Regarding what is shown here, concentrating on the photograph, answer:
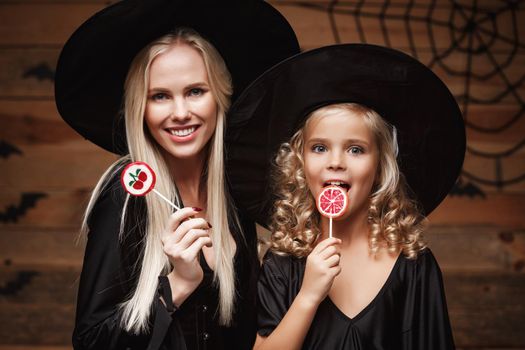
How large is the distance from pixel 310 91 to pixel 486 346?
1960mm

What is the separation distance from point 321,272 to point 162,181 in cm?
58

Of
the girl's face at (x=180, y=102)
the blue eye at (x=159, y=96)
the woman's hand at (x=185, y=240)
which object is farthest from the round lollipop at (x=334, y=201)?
the blue eye at (x=159, y=96)

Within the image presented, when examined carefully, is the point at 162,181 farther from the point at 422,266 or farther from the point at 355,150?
the point at 422,266

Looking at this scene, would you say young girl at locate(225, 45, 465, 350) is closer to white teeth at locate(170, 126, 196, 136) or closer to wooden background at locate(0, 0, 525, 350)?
white teeth at locate(170, 126, 196, 136)

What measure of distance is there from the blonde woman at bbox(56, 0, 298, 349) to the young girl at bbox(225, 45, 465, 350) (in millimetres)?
174

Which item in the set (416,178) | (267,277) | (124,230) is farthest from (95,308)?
(416,178)

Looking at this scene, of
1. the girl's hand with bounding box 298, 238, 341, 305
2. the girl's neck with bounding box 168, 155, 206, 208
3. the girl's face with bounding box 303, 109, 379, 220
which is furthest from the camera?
the girl's neck with bounding box 168, 155, 206, 208

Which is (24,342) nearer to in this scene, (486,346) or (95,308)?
(95,308)

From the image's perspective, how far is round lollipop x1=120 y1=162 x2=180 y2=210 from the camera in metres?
1.76

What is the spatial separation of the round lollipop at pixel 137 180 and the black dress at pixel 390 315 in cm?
39

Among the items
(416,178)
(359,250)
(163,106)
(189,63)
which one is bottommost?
(359,250)

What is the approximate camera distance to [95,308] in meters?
1.84

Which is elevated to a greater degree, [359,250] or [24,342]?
[359,250]

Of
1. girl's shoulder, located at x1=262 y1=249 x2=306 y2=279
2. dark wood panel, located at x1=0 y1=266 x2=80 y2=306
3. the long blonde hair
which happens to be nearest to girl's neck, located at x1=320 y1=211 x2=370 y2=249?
girl's shoulder, located at x1=262 y1=249 x2=306 y2=279
